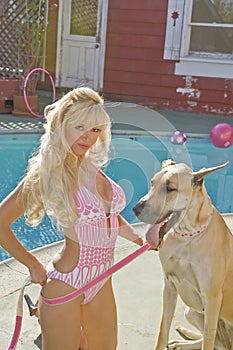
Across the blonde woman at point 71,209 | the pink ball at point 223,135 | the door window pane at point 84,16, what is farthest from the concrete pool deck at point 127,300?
the door window pane at point 84,16

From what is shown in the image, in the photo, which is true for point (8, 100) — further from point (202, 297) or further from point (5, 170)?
point (202, 297)

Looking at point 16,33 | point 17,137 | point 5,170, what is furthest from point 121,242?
point 16,33

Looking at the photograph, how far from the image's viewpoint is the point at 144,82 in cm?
1114

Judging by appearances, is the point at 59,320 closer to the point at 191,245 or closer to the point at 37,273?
the point at 37,273

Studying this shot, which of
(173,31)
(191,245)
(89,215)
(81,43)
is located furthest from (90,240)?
(81,43)

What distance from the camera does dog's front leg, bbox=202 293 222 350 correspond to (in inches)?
93.4

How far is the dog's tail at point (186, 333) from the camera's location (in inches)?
111

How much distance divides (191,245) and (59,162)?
0.75m

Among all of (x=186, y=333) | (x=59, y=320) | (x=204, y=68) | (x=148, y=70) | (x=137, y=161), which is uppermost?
(x=204, y=68)

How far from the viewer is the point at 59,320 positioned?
2102mm

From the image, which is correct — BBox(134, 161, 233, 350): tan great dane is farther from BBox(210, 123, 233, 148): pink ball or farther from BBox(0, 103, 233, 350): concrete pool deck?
BBox(210, 123, 233, 148): pink ball

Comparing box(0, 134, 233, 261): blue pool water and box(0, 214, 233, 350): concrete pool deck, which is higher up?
box(0, 214, 233, 350): concrete pool deck

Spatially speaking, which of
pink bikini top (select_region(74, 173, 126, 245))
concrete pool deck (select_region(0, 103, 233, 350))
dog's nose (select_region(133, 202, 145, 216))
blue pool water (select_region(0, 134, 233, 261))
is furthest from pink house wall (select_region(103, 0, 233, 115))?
pink bikini top (select_region(74, 173, 126, 245))

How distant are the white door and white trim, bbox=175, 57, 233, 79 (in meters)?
1.76
